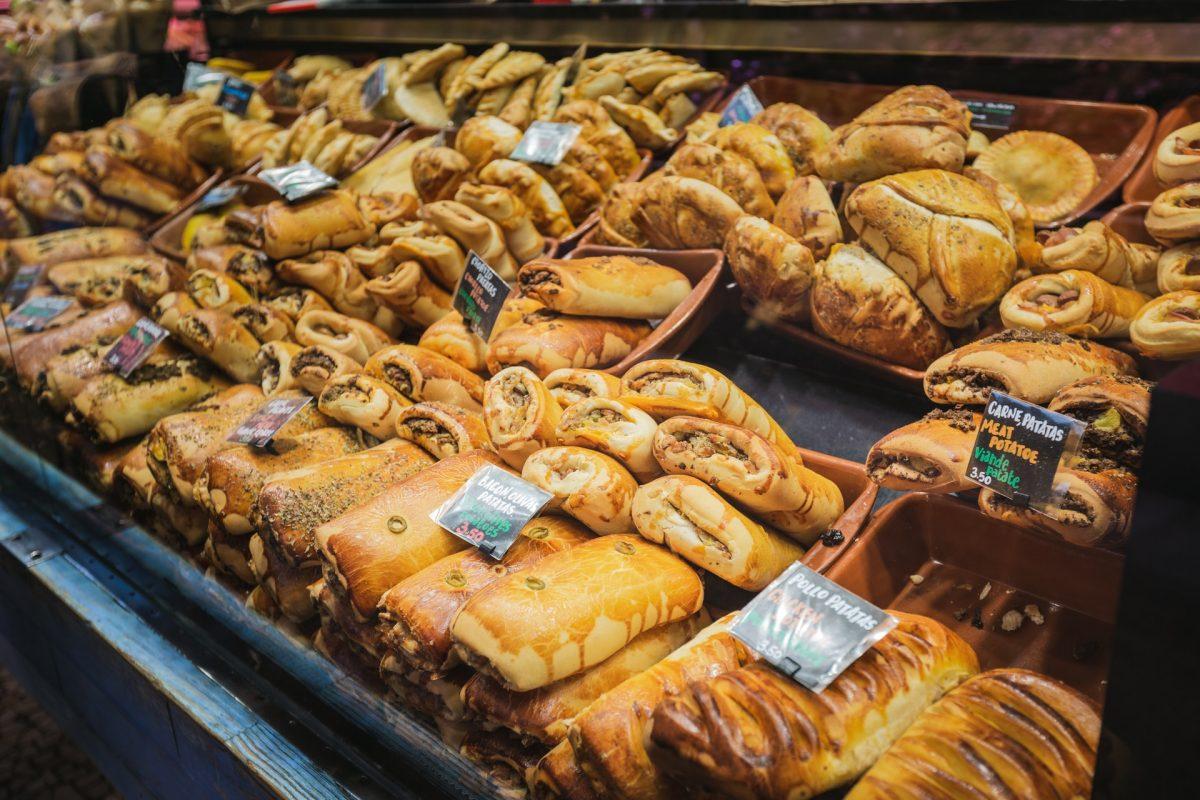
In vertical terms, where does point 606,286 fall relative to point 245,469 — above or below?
above

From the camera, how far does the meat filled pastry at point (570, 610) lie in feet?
4.90

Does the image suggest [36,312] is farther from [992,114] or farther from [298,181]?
[992,114]

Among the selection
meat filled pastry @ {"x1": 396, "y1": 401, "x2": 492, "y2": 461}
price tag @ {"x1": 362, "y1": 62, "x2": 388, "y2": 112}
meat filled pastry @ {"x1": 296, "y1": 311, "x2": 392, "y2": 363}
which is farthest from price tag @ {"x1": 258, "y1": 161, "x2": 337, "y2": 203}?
meat filled pastry @ {"x1": 396, "y1": 401, "x2": 492, "y2": 461}

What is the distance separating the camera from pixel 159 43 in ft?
17.9

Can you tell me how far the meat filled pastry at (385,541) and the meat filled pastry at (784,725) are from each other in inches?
Result: 27.9

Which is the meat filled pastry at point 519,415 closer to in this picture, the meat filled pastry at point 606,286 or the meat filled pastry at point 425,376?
the meat filled pastry at point 425,376

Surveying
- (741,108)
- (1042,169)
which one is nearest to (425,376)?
(741,108)

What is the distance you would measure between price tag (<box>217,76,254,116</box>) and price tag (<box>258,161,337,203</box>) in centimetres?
192

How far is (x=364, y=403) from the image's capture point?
2.31 metres

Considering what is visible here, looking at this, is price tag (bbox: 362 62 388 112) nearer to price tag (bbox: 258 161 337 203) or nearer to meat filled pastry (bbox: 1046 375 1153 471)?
price tag (bbox: 258 161 337 203)

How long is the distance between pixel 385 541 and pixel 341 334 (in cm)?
128

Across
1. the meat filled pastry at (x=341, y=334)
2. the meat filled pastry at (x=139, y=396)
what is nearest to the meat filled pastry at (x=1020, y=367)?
the meat filled pastry at (x=341, y=334)

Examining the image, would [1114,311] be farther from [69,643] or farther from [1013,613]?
[69,643]

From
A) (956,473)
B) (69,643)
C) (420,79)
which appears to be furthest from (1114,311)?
(420,79)
